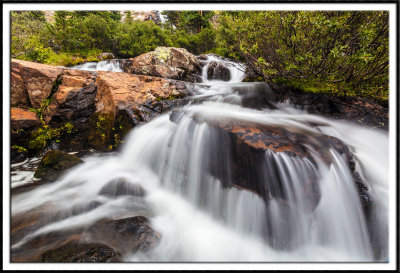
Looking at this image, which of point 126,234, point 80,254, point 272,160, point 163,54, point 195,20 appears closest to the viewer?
point 80,254

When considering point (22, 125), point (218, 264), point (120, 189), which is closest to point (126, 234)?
point (120, 189)

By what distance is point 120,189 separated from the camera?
335cm

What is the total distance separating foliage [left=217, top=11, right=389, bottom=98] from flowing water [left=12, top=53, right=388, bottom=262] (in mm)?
1296

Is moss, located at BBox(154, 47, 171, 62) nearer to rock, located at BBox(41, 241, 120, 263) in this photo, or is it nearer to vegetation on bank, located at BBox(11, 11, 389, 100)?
vegetation on bank, located at BBox(11, 11, 389, 100)

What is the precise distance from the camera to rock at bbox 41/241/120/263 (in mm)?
1893

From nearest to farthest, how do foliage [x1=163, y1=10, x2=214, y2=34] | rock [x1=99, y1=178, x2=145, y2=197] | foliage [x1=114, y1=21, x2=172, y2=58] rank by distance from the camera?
rock [x1=99, y1=178, x2=145, y2=197]
foliage [x1=114, y1=21, x2=172, y2=58]
foliage [x1=163, y1=10, x2=214, y2=34]

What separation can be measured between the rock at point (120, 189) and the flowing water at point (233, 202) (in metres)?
0.09

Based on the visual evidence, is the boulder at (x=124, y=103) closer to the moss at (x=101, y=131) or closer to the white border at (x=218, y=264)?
the moss at (x=101, y=131)

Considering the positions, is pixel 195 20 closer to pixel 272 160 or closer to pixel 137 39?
pixel 137 39

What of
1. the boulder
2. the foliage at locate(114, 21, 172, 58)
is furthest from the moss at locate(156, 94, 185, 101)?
the foliage at locate(114, 21, 172, 58)

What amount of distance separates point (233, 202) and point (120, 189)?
8.02ft

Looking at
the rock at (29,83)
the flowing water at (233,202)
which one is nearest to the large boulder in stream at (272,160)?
the flowing water at (233,202)

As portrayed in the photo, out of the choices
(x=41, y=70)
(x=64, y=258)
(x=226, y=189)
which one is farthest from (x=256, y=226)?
(x=41, y=70)

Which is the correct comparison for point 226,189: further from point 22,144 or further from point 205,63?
point 205,63
